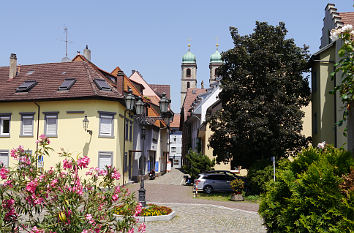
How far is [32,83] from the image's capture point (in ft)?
112

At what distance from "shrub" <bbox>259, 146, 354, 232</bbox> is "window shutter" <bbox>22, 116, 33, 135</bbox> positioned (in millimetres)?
27480

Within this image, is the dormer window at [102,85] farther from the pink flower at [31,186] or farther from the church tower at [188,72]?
the church tower at [188,72]

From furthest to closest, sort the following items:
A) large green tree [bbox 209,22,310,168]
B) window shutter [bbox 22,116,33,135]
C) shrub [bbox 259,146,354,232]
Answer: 1. window shutter [bbox 22,116,33,135]
2. large green tree [bbox 209,22,310,168]
3. shrub [bbox 259,146,354,232]

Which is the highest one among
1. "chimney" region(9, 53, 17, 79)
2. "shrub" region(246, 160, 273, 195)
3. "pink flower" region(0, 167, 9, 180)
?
"chimney" region(9, 53, 17, 79)

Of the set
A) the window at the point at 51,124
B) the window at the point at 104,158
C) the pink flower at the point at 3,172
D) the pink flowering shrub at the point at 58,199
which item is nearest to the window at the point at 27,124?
the window at the point at 51,124

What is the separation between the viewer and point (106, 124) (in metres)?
31.9

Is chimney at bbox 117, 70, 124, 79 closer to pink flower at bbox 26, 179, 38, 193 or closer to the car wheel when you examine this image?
the car wheel

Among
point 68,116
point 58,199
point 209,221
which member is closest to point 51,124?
point 68,116

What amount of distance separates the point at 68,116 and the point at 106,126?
3129 mm

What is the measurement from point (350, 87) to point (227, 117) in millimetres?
18764

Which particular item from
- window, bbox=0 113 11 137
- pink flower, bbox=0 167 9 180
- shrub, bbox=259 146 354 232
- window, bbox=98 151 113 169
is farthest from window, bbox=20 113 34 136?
shrub, bbox=259 146 354 232

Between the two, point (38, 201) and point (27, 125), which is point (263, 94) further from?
point (38, 201)

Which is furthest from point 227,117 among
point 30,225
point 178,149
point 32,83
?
point 178,149

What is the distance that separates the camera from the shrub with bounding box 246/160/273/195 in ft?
80.1
